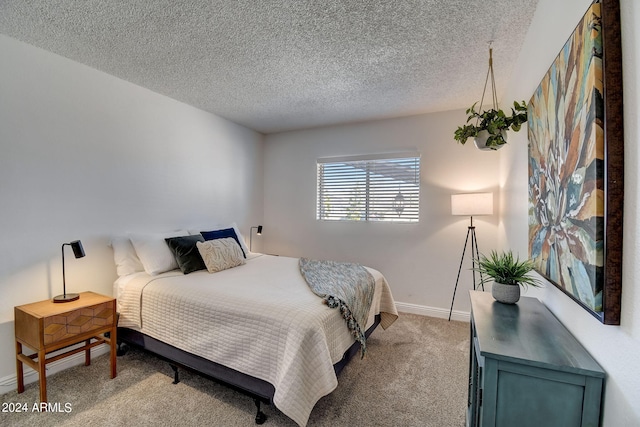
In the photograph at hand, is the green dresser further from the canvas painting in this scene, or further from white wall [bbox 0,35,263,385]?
white wall [bbox 0,35,263,385]

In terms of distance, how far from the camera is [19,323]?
2086 mm

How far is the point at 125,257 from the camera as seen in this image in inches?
108

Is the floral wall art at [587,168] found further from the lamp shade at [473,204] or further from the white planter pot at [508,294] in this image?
the lamp shade at [473,204]

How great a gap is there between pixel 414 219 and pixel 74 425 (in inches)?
143

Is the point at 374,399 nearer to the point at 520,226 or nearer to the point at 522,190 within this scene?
the point at 520,226

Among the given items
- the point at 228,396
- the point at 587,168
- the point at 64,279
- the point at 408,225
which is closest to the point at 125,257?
the point at 64,279

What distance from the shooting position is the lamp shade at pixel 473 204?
3094 millimetres

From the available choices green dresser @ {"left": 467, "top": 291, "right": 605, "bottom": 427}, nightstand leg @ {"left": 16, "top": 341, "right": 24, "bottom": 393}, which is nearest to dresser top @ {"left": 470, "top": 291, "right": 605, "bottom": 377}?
green dresser @ {"left": 467, "top": 291, "right": 605, "bottom": 427}

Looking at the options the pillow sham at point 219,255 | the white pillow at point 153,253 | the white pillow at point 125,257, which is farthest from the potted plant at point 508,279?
the white pillow at point 125,257

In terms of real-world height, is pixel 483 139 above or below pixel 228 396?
above

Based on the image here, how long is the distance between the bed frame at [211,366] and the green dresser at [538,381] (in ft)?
3.91

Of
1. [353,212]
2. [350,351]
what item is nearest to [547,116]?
[350,351]

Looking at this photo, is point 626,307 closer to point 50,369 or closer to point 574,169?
point 574,169

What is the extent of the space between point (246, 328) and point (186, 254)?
129cm
